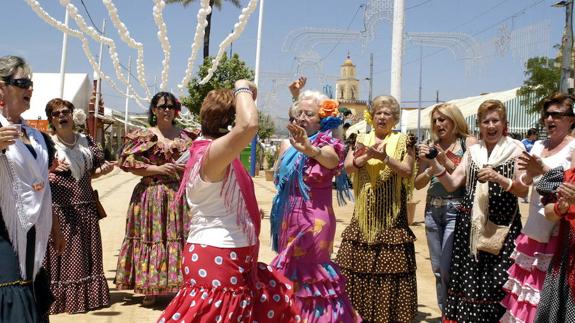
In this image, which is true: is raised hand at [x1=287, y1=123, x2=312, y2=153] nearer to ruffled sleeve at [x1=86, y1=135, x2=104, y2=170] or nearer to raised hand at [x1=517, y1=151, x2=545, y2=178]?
raised hand at [x1=517, y1=151, x2=545, y2=178]

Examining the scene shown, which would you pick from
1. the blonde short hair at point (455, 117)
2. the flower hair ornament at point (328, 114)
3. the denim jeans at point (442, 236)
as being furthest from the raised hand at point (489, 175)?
the flower hair ornament at point (328, 114)

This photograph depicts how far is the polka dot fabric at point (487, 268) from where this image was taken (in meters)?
4.31

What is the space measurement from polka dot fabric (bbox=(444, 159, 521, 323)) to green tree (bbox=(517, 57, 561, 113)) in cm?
2274

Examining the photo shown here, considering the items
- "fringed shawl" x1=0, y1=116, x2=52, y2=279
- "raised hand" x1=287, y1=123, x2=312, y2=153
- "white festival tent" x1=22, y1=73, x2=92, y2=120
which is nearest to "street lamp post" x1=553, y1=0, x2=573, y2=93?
"raised hand" x1=287, y1=123, x2=312, y2=153

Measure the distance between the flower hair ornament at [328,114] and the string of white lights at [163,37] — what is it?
201 centimetres

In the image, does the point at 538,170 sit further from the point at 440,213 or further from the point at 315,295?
the point at 315,295

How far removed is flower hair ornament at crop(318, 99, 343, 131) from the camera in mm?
4277

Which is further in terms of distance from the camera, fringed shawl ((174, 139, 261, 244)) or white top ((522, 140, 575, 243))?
white top ((522, 140, 575, 243))

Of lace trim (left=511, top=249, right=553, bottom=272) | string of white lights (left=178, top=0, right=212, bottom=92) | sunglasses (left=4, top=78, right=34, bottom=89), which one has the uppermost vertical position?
string of white lights (left=178, top=0, right=212, bottom=92)

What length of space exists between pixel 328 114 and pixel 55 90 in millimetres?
25804

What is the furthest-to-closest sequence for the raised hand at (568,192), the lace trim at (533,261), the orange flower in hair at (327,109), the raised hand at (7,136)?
1. the orange flower in hair at (327,109)
2. the lace trim at (533,261)
3. the raised hand at (568,192)
4. the raised hand at (7,136)

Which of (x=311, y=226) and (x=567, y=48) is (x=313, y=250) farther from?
(x=567, y=48)

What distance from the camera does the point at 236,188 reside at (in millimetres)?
A: 2961

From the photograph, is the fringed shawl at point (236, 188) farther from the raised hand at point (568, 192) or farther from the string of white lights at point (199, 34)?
the string of white lights at point (199, 34)
